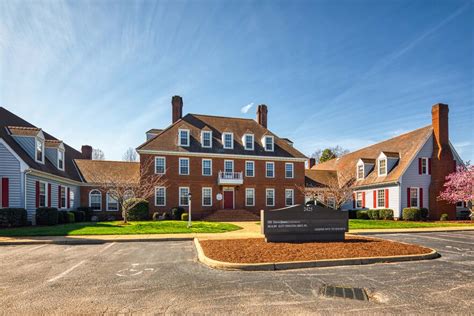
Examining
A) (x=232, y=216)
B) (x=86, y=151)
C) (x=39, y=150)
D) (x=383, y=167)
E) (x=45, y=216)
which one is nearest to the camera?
(x=45, y=216)

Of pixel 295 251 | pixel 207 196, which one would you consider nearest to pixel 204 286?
pixel 295 251

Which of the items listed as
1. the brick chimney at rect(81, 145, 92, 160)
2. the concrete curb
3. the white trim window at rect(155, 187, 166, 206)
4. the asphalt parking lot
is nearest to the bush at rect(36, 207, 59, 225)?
the white trim window at rect(155, 187, 166, 206)

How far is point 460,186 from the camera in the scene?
26.8 meters

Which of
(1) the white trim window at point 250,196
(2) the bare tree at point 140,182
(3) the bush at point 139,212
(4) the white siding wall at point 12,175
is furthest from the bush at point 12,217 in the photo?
(1) the white trim window at point 250,196

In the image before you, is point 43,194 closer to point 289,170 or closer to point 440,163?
point 289,170

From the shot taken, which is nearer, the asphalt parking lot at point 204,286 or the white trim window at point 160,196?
the asphalt parking lot at point 204,286

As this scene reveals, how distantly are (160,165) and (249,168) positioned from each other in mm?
8914

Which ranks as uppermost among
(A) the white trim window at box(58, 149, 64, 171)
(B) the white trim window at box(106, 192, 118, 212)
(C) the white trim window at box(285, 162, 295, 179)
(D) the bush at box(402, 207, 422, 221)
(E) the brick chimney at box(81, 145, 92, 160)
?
(E) the brick chimney at box(81, 145, 92, 160)

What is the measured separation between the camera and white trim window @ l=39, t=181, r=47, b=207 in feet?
70.7

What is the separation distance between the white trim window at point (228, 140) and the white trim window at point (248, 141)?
1.42 meters

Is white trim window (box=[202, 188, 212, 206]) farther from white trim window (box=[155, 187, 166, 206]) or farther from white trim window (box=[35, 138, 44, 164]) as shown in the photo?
white trim window (box=[35, 138, 44, 164])

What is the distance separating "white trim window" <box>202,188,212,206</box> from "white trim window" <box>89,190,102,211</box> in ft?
33.4

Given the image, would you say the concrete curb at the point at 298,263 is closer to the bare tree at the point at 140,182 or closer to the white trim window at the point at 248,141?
the bare tree at the point at 140,182

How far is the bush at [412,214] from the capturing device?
2659cm
